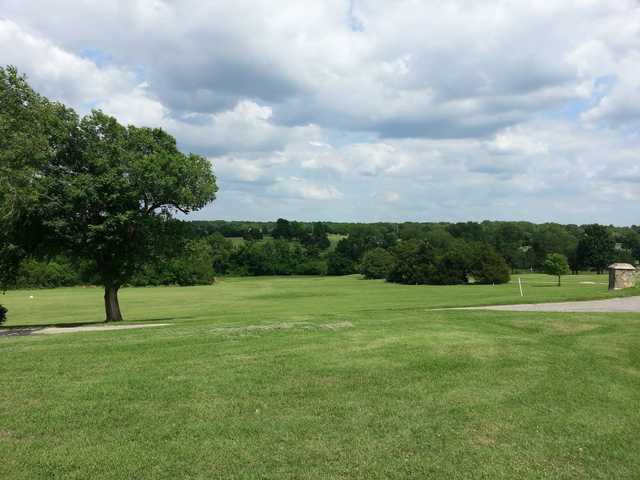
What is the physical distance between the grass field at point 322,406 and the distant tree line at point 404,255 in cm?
4449

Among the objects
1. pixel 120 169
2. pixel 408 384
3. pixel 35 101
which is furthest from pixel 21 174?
pixel 408 384

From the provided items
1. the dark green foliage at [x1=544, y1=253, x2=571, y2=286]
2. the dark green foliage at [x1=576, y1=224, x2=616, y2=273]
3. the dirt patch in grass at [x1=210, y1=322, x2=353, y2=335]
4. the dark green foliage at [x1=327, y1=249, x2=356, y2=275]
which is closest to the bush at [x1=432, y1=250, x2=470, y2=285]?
the dark green foliage at [x1=544, y1=253, x2=571, y2=286]

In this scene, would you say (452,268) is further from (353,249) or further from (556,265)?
(353,249)

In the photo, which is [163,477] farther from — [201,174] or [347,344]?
[201,174]

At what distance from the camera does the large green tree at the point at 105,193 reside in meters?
20.5

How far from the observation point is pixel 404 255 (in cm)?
8231

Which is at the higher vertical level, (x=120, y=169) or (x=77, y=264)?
(x=120, y=169)

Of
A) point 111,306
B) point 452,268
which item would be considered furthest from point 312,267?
point 111,306

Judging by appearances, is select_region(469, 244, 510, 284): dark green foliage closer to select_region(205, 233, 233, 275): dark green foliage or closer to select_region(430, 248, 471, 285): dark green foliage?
select_region(430, 248, 471, 285): dark green foliage

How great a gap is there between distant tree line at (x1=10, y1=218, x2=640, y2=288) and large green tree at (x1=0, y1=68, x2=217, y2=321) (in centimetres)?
3023

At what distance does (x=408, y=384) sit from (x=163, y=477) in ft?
15.0

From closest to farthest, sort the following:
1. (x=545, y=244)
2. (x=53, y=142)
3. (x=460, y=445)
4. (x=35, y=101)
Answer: (x=460, y=445), (x=35, y=101), (x=53, y=142), (x=545, y=244)

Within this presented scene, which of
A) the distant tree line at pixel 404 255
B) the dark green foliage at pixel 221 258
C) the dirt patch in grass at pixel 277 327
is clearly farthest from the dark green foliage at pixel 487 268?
the dark green foliage at pixel 221 258

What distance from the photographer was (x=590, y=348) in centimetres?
1201
